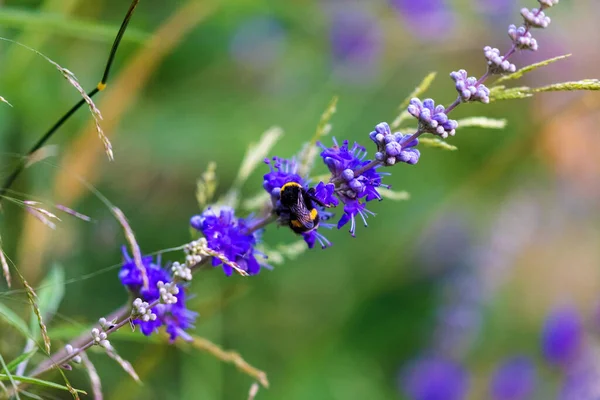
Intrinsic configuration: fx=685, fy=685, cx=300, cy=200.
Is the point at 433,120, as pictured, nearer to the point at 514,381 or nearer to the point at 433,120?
the point at 433,120

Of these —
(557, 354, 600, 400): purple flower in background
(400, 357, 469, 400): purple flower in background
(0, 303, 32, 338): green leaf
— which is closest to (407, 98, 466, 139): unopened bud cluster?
(0, 303, 32, 338): green leaf

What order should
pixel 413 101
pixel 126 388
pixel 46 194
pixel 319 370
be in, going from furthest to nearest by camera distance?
pixel 319 370, pixel 46 194, pixel 126 388, pixel 413 101

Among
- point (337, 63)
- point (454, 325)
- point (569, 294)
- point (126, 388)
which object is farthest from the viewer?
point (337, 63)

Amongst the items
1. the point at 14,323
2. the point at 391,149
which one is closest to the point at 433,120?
the point at 391,149

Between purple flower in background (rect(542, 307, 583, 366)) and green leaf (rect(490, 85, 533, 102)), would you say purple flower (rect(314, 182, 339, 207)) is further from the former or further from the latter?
purple flower in background (rect(542, 307, 583, 366))

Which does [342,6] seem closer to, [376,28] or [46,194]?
[376,28]

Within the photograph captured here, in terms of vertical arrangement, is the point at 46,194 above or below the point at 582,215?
below

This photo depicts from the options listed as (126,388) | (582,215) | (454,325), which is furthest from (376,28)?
(126,388)

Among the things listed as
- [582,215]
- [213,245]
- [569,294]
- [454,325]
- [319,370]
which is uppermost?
[582,215]
